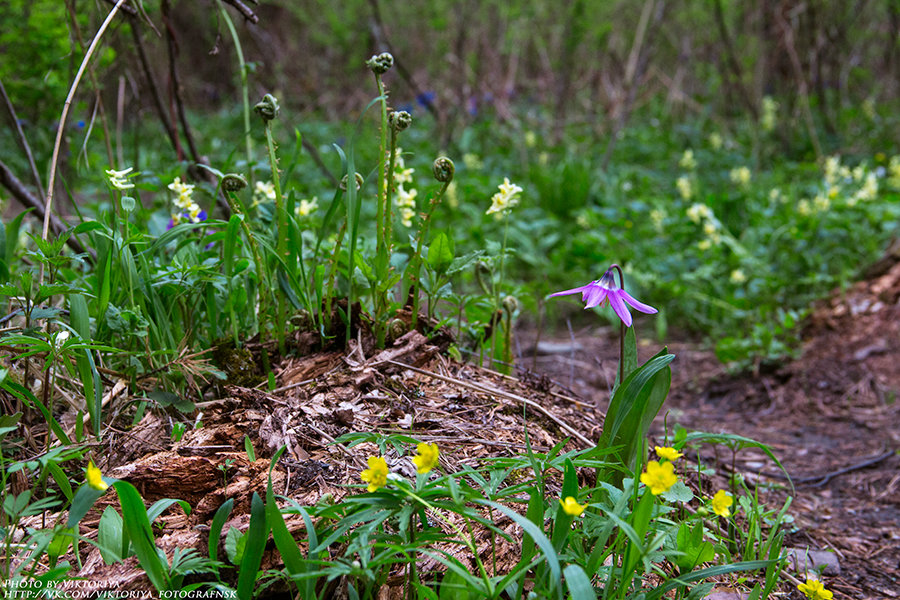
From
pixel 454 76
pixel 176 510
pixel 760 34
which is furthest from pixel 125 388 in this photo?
pixel 454 76

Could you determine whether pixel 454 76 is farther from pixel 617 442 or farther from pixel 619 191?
pixel 617 442

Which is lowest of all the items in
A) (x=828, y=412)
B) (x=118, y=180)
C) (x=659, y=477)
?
(x=828, y=412)

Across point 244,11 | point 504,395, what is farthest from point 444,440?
point 244,11

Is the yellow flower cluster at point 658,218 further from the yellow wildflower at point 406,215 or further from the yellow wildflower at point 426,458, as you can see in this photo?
the yellow wildflower at point 426,458

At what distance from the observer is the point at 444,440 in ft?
4.42

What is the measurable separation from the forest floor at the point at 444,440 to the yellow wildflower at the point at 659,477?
33cm

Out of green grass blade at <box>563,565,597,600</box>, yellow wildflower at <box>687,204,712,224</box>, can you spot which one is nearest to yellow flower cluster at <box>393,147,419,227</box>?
green grass blade at <box>563,565,597,600</box>

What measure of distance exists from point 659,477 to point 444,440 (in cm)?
50

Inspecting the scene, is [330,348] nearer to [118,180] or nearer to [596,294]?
[118,180]

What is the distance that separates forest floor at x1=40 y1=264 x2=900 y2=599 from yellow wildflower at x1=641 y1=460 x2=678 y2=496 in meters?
0.33

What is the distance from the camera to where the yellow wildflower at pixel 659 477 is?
0.95 metres

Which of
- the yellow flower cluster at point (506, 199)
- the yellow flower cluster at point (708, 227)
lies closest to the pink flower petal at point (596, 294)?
the yellow flower cluster at point (506, 199)

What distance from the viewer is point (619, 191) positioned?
16.4 feet

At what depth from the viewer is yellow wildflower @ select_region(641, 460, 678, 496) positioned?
0.95m
